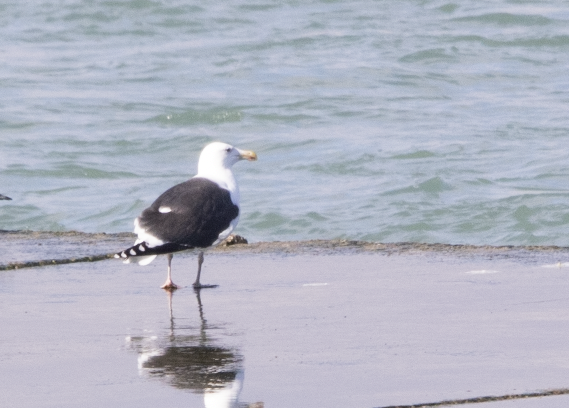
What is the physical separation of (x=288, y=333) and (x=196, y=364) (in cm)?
73

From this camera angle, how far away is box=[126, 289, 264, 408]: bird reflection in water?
14.9 feet

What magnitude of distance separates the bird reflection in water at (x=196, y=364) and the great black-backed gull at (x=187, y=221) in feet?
4.27

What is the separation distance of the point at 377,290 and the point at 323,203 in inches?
299

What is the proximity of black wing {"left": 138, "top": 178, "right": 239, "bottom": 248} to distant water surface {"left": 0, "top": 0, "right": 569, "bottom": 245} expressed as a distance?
5.59 m

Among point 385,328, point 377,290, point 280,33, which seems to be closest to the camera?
point 385,328

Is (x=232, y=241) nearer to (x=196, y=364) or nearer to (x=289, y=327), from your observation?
(x=289, y=327)

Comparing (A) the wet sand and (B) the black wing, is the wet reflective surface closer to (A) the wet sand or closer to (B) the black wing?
(A) the wet sand

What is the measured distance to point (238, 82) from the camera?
75.9 ft

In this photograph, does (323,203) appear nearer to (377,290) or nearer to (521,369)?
(377,290)

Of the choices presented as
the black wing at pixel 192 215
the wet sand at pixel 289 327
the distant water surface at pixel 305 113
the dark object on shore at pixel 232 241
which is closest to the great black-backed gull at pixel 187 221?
the black wing at pixel 192 215

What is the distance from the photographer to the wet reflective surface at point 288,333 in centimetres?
459

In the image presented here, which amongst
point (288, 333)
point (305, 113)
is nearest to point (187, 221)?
point (288, 333)

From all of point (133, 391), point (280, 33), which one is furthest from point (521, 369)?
point (280, 33)

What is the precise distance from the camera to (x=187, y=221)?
23.9 ft
